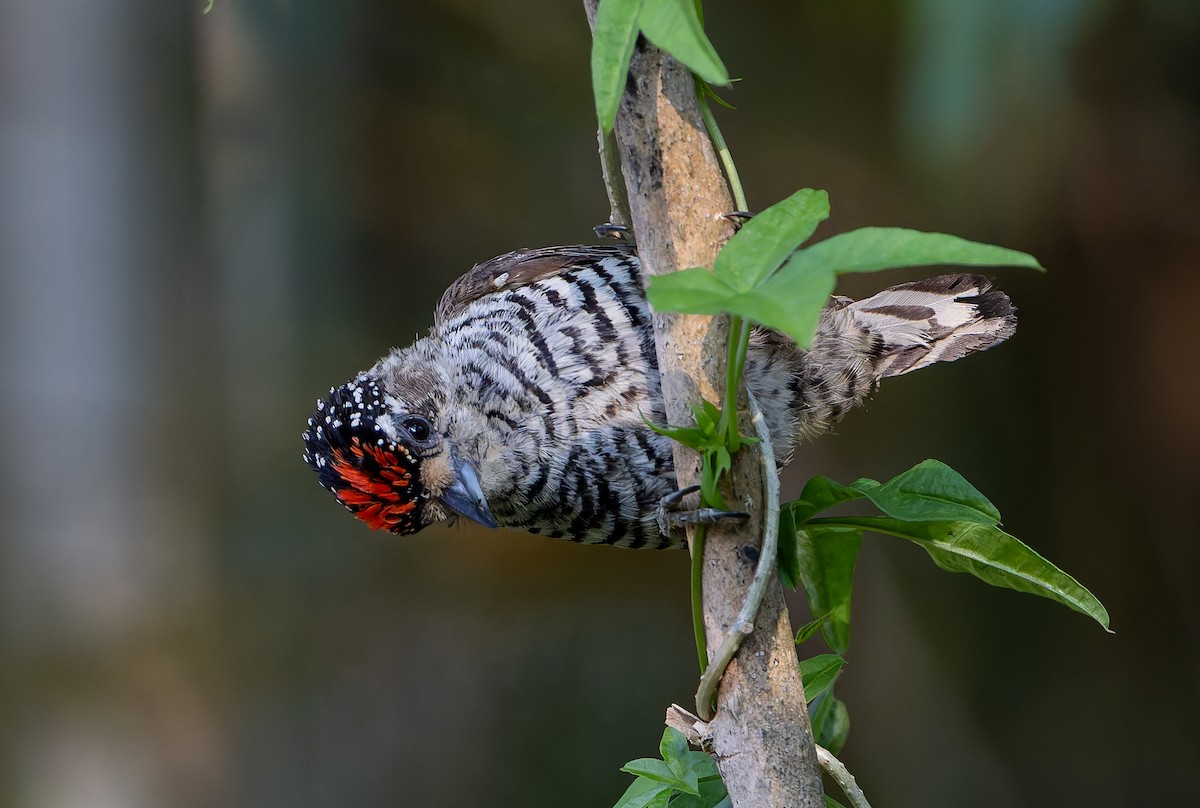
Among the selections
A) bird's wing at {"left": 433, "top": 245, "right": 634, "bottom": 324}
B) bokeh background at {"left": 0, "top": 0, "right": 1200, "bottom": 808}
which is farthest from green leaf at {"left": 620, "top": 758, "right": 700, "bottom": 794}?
bokeh background at {"left": 0, "top": 0, "right": 1200, "bottom": 808}

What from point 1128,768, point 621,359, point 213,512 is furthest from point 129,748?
point 1128,768

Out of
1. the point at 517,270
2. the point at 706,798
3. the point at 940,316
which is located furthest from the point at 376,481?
the point at 940,316

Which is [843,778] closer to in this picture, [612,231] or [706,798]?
[706,798]

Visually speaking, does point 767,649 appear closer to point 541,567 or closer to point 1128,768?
point 541,567

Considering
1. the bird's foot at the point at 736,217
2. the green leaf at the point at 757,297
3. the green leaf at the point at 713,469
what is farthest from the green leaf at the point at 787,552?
the green leaf at the point at 757,297

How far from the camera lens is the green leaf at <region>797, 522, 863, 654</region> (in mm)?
1028

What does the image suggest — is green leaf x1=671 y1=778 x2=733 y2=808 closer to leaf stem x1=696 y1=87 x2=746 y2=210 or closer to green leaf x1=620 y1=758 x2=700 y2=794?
green leaf x1=620 y1=758 x2=700 y2=794

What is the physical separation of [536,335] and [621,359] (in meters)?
0.14

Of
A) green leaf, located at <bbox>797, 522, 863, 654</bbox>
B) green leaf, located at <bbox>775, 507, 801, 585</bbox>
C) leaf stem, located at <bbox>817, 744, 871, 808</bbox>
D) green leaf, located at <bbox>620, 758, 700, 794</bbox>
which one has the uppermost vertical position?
green leaf, located at <bbox>775, 507, 801, 585</bbox>

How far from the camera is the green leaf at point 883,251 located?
1.73 ft

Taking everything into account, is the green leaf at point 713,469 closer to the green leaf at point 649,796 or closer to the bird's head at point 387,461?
the green leaf at point 649,796

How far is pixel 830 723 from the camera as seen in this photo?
3.89ft

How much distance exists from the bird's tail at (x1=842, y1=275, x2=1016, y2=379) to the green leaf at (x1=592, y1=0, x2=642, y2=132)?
94 centimetres

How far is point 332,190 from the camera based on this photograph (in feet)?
8.55
